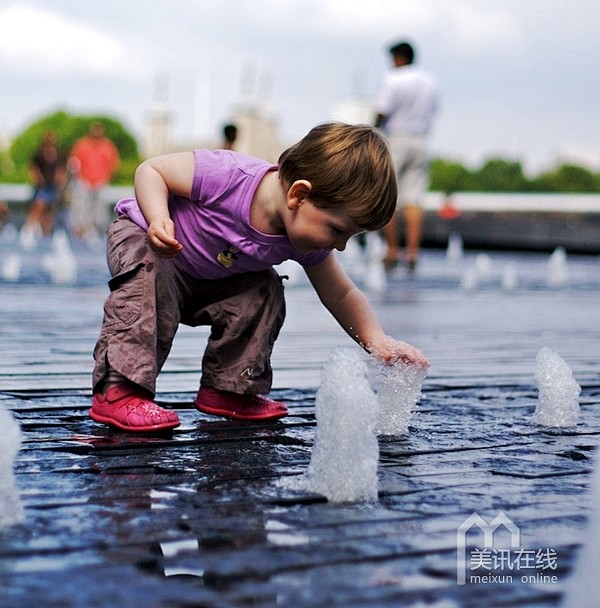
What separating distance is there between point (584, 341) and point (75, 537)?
4.24m

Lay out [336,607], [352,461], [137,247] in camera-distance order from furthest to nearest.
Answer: [137,247]
[352,461]
[336,607]

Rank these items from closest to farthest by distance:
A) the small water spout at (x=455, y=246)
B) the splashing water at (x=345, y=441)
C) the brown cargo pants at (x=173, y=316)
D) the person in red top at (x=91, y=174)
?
the splashing water at (x=345, y=441) → the brown cargo pants at (x=173, y=316) → the small water spout at (x=455, y=246) → the person in red top at (x=91, y=174)

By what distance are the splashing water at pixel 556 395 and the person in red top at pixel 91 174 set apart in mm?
15653

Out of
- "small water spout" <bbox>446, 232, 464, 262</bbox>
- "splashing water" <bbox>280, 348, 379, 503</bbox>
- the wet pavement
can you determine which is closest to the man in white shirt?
"small water spout" <bbox>446, 232, 464, 262</bbox>

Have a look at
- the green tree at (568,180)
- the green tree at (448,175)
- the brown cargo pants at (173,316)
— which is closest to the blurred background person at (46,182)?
the brown cargo pants at (173,316)

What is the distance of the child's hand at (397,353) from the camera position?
118 inches

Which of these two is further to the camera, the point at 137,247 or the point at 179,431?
the point at 137,247

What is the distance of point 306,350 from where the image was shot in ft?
16.4

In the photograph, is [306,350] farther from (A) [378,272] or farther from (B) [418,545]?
(A) [378,272]

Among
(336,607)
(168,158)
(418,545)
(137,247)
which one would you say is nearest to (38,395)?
(137,247)

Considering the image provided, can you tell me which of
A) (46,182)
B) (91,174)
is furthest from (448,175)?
(46,182)

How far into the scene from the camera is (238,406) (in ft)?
10.7

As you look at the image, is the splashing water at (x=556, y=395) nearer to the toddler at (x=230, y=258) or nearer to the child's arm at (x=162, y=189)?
the toddler at (x=230, y=258)

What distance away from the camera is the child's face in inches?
112
